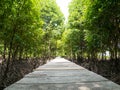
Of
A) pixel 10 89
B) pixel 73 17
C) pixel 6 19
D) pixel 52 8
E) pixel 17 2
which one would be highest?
pixel 52 8

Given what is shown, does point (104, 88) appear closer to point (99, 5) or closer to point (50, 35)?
point (99, 5)

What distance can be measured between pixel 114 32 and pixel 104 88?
30.5 feet

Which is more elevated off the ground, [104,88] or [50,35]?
[50,35]

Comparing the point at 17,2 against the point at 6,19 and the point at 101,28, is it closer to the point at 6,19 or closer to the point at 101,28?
the point at 6,19

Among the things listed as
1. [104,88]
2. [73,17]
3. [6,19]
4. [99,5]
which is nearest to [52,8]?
[73,17]

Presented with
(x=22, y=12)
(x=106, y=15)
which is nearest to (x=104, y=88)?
(x=22, y=12)

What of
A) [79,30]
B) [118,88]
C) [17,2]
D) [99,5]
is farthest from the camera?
[79,30]

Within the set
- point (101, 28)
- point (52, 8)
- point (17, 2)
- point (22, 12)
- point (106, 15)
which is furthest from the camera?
point (52, 8)

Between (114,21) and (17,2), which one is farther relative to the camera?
(114,21)

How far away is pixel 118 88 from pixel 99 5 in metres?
7.07

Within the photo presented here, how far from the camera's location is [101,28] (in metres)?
13.0

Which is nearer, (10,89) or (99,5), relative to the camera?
(10,89)

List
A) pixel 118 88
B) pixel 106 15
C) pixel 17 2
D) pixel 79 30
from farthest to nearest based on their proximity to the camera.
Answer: pixel 79 30 < pixel 106 15 < pixel 17 2 < pixel 118 88

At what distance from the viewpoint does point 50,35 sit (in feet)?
105
